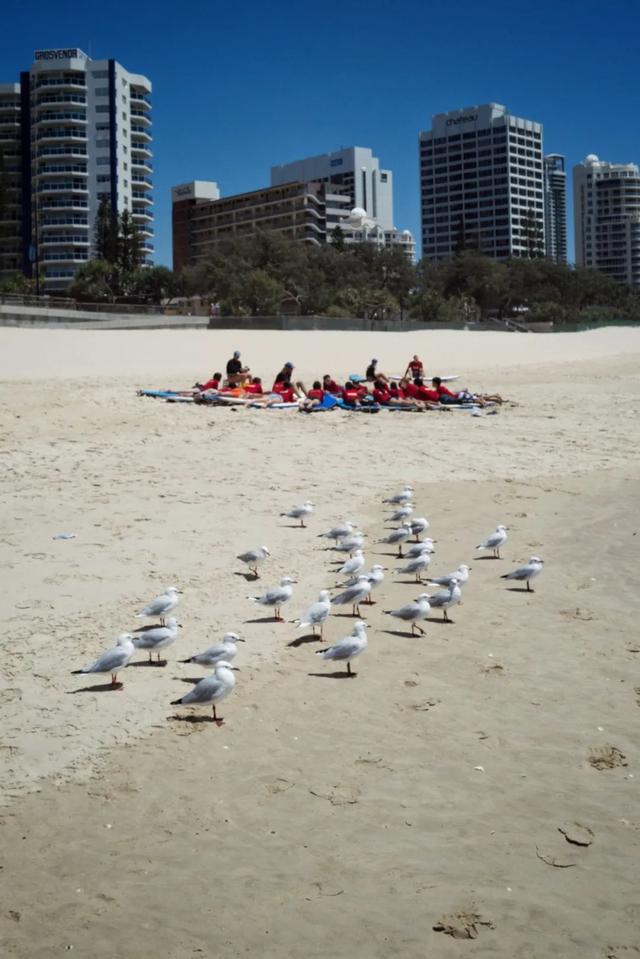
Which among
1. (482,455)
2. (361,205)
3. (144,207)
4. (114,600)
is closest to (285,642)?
(114,600)

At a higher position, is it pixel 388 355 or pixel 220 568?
pixel 388 355

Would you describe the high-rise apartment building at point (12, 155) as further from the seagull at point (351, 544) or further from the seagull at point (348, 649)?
the seagull at point (348, 649)

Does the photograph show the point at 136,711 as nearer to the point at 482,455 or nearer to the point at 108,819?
the point at 108,819

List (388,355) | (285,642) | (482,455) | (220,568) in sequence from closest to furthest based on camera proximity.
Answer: (285,642) → (220,568) → (482,455) → (388,355)

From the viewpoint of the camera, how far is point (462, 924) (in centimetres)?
427

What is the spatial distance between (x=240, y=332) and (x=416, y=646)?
3232 cm

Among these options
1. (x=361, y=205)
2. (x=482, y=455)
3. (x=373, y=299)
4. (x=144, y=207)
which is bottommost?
(x=482, y=455)

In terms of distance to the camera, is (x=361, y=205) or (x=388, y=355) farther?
(x=361, y=205)

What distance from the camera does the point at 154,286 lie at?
306ft

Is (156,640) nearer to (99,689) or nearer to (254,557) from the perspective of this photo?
(99,689)

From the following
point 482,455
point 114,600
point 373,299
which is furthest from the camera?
point 373,299

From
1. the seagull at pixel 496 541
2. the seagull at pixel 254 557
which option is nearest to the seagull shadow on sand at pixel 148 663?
the seagull at pixel 254 557

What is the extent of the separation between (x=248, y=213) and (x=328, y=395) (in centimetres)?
13737

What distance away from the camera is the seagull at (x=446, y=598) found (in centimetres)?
848
